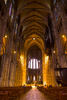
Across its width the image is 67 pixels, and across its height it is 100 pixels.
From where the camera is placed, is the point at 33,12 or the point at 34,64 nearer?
the point at 33,12

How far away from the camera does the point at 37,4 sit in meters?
23.0

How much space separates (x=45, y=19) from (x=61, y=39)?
11.8 m

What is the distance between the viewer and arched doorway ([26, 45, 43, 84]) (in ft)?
150

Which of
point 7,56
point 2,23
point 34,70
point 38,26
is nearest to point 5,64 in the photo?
point 7,56

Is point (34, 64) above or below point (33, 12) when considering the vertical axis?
below

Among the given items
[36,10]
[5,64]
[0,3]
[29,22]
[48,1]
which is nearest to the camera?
[0,3]

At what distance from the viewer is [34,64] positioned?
157ft

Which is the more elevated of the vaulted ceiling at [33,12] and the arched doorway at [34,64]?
the vaulted ceiling at [33,12]

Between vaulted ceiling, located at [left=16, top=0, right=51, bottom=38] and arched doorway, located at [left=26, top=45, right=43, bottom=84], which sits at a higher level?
vaulted ceiling, located at [left=16, top=0, right=51, bottom=38]

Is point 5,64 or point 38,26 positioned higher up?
point 38,26

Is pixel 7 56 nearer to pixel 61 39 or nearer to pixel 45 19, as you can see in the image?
pixel 61 39

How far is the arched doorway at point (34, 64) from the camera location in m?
45.6

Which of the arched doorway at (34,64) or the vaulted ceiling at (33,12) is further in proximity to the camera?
the arched doorway at (34,64)

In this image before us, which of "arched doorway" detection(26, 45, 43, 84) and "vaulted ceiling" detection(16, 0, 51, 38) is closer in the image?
"vaulted ceiling" detection(16, 0, 51, 38)
